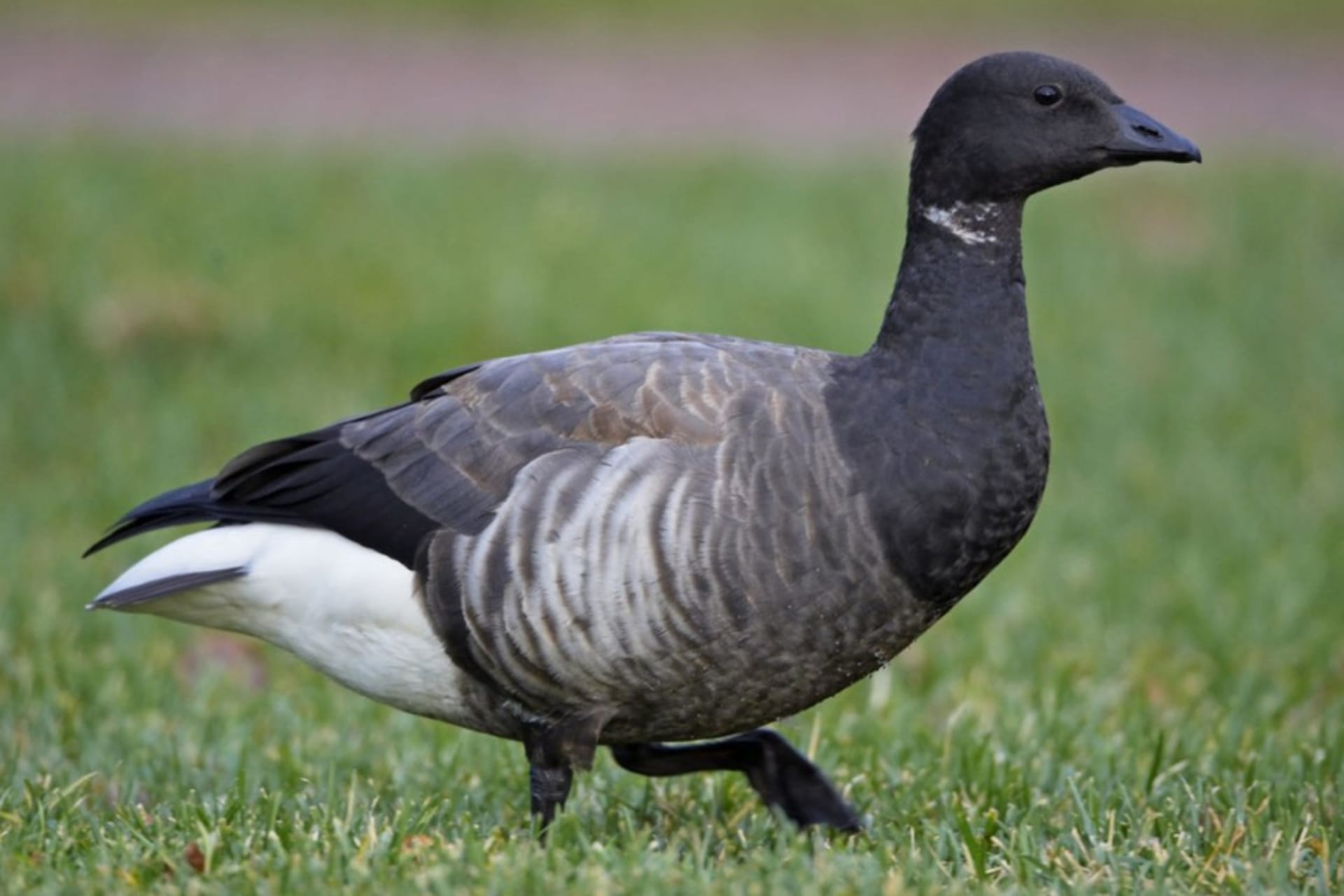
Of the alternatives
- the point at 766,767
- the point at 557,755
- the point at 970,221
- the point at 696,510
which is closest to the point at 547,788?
the point at 557,755

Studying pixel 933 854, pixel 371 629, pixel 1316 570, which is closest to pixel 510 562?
pixel 371 629

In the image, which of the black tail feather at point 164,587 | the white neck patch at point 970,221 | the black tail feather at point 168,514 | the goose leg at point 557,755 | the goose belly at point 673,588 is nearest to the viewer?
the goose belly at point 673,588

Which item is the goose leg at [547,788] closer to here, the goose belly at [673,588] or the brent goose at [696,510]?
the brent goose at [696,510]

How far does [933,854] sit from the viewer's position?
13.5ft

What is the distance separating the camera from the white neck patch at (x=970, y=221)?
4395 mm

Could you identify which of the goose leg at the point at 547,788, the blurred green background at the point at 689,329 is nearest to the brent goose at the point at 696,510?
the goose leg at the point at 547,788

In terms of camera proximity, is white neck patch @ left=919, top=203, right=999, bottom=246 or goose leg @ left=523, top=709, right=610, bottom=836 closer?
goose leg @ left=523, top=709, right=610, bottom=836

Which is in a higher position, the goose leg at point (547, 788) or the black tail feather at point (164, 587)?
the black tail feather at point (164, 587)

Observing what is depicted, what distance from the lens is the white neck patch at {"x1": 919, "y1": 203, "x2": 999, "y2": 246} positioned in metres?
4.39

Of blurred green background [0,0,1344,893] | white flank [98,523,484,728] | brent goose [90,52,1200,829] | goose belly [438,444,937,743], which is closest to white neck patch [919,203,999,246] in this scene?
brent goose [90,52,1200,829]

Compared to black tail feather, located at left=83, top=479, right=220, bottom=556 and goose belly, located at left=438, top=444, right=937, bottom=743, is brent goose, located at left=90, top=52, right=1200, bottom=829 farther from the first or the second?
black tail feather, located at left=83, top=479, right=220, bottom=556

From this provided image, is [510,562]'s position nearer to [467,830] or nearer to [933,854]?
[467,830]

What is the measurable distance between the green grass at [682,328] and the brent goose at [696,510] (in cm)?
36

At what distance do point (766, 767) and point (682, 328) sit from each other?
15.3 feet
